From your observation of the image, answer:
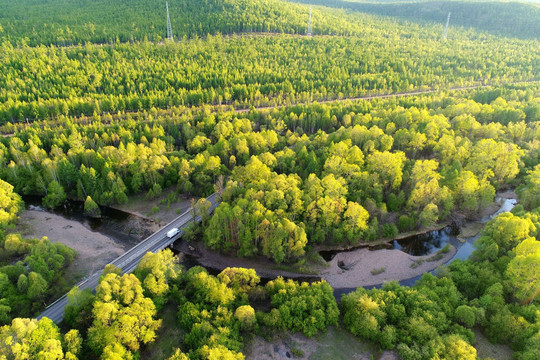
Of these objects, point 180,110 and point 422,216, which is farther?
point 180,110

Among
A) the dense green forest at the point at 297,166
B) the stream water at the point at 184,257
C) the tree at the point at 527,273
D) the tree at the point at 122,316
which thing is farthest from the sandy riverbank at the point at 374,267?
the tree at the point at 122,316

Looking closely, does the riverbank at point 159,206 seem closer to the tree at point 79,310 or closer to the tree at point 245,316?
the tree at point 79,310

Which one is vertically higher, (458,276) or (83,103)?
(83,103)

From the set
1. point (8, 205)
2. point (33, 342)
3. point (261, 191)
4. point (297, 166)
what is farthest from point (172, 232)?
point (8, 205)

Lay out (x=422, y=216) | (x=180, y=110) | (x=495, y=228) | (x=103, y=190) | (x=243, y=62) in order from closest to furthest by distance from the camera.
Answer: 1. (x=495, y=228)
2. (x=422, y=216)
3. (x=103, y=190)
4. (x=180, y=110)
5. (x=243, y=62)

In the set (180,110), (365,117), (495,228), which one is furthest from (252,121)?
(495,228)

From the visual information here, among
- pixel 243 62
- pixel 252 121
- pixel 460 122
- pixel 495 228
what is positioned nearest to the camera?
pixel 495 228

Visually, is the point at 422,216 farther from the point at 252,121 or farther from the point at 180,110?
the point at 180,110

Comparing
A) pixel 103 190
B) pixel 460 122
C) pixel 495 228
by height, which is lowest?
pixel 103 190
